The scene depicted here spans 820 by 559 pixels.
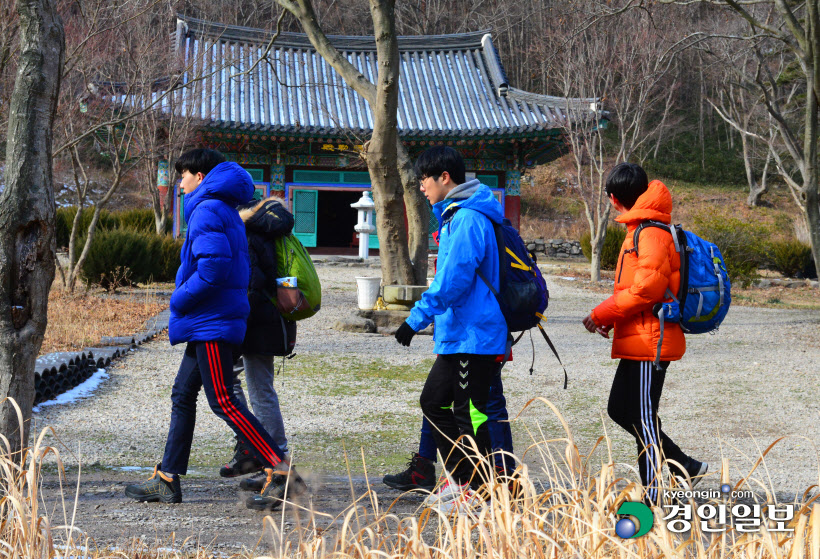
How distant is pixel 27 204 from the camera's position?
2889 mm

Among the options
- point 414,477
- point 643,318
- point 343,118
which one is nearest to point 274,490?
point 414,477

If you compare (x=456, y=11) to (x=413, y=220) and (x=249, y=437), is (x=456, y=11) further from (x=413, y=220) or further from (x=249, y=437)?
(x=249, y=437)

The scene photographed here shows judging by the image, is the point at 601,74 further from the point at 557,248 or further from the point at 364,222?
the point at 557,248

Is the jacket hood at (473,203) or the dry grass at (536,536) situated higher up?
the jacket hood at (473,203)

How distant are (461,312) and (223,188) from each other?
1.17 meters

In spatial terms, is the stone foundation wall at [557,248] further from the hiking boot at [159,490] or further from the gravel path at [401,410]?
the hiking boot at [159,490]

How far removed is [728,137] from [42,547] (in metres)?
41.6

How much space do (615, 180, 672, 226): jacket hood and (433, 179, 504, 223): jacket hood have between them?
1.69 ft

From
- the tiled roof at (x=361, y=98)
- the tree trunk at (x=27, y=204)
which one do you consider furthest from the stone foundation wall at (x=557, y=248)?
the tree trunk at (x=27, y=204)

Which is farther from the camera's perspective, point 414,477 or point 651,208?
point 414,477

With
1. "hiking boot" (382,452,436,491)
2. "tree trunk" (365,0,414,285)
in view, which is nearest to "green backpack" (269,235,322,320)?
"hiking boot" (382,452,436,491)

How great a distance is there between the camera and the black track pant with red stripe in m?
3.14

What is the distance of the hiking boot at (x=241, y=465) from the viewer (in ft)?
11.7

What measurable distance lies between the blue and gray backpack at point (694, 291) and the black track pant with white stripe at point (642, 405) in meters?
0.16
